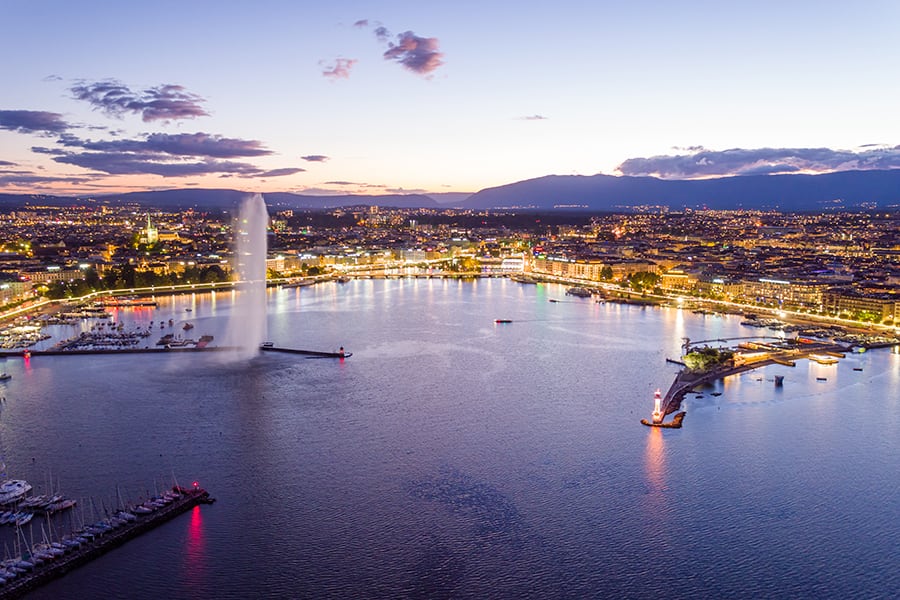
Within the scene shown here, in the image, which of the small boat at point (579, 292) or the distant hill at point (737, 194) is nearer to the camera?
the small boat at point (579, 292)

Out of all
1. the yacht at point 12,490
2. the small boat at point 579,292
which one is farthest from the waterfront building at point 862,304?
the yacht at point 12,490

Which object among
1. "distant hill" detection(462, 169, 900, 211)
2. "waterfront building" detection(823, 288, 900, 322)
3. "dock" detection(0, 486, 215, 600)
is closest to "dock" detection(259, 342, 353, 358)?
"dock" detection(0, 486, 215, 600)

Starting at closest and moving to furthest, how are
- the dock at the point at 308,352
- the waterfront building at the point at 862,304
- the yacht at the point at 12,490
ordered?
1. the yacht at the point at 12,490
2. the dock at the point at 308,352
3. the waterfront building at the point at 862,304

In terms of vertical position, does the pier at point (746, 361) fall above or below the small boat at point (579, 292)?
below

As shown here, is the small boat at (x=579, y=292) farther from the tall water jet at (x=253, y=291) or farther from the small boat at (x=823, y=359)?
the tall water jet at (x=253, y=291)

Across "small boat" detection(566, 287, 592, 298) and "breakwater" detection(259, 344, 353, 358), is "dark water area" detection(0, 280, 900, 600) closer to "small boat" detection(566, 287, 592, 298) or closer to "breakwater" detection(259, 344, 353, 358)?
"breakwater" detection(259, 344, 353, 358)
